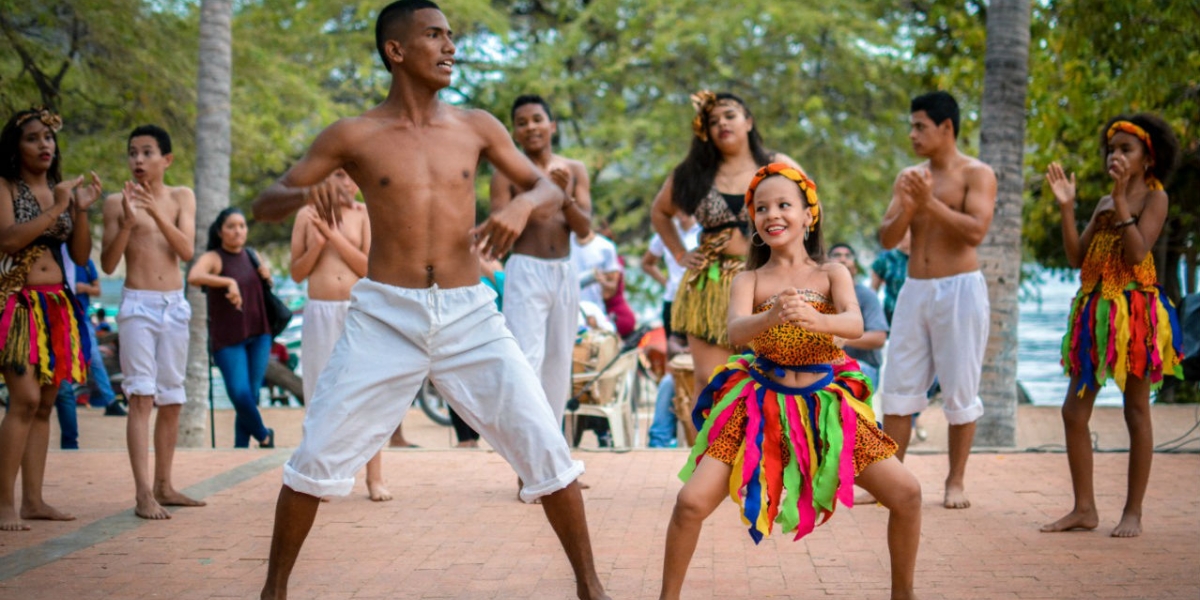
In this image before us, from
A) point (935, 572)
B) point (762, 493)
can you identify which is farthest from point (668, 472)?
point (762, 493)

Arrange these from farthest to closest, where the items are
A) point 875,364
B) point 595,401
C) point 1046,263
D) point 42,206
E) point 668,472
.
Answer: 1. point 1046,263
2. point 875,364
3. point 595,401
4. point 668,472
5. point 42,206

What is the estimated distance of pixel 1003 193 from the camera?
33.4 ft

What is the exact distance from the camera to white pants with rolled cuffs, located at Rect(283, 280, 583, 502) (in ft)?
14.8

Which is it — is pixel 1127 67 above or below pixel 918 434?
above

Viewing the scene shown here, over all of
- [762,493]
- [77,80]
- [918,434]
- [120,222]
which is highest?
[77,80]

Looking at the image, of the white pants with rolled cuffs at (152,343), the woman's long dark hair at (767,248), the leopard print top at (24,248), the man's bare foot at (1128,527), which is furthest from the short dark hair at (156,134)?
the man's bare foot at (1128,527)

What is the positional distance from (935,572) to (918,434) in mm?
7230

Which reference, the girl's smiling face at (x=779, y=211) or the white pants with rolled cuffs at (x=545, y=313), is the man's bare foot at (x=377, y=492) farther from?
the girl's smiling face at (x=779, y=211)

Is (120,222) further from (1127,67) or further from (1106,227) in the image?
(1127,67)

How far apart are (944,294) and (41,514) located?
16.4 ft

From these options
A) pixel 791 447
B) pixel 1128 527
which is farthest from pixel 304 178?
pixel 1128 527

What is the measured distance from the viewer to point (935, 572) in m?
5.37

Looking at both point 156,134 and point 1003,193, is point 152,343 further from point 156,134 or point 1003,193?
point 1003,193

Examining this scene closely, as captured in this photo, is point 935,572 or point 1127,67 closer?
point 935,572
